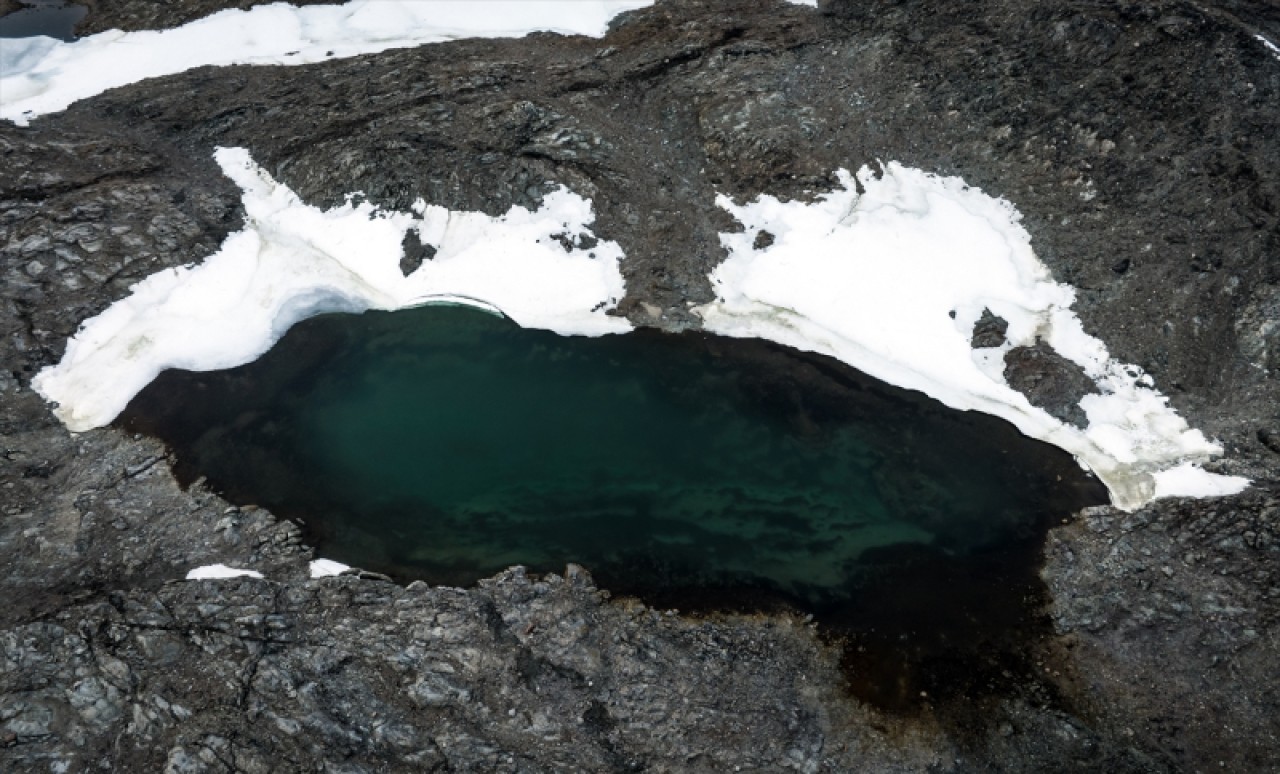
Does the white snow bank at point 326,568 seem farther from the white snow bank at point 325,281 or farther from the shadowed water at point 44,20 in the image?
the shadowed water at point 44,20

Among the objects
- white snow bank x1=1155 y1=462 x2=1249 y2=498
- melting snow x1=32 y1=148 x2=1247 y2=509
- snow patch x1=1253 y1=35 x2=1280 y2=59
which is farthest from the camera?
snow patch x1=1253 y1=35 x2=1280 y2=59

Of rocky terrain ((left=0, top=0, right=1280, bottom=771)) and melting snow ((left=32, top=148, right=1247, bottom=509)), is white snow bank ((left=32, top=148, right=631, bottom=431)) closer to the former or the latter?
melting snow ((left=32, top=148, right=1247, bottom=509))

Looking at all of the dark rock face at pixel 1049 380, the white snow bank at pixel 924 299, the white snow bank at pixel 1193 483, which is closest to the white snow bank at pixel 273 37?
the white snow bank at pixel 924 299

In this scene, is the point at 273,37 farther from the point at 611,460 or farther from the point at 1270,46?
the point at 1270,46

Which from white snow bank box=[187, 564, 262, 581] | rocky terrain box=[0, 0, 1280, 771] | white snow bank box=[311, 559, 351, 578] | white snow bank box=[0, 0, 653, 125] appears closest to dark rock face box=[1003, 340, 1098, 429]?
rocky terrain box=[0, 0, 1280, 771]

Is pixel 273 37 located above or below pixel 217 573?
above

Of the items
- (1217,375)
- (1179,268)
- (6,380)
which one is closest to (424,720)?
(6,380)

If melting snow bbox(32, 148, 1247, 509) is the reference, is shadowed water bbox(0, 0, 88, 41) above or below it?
above

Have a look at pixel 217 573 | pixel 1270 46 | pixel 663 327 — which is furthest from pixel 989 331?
pixel 217 573
